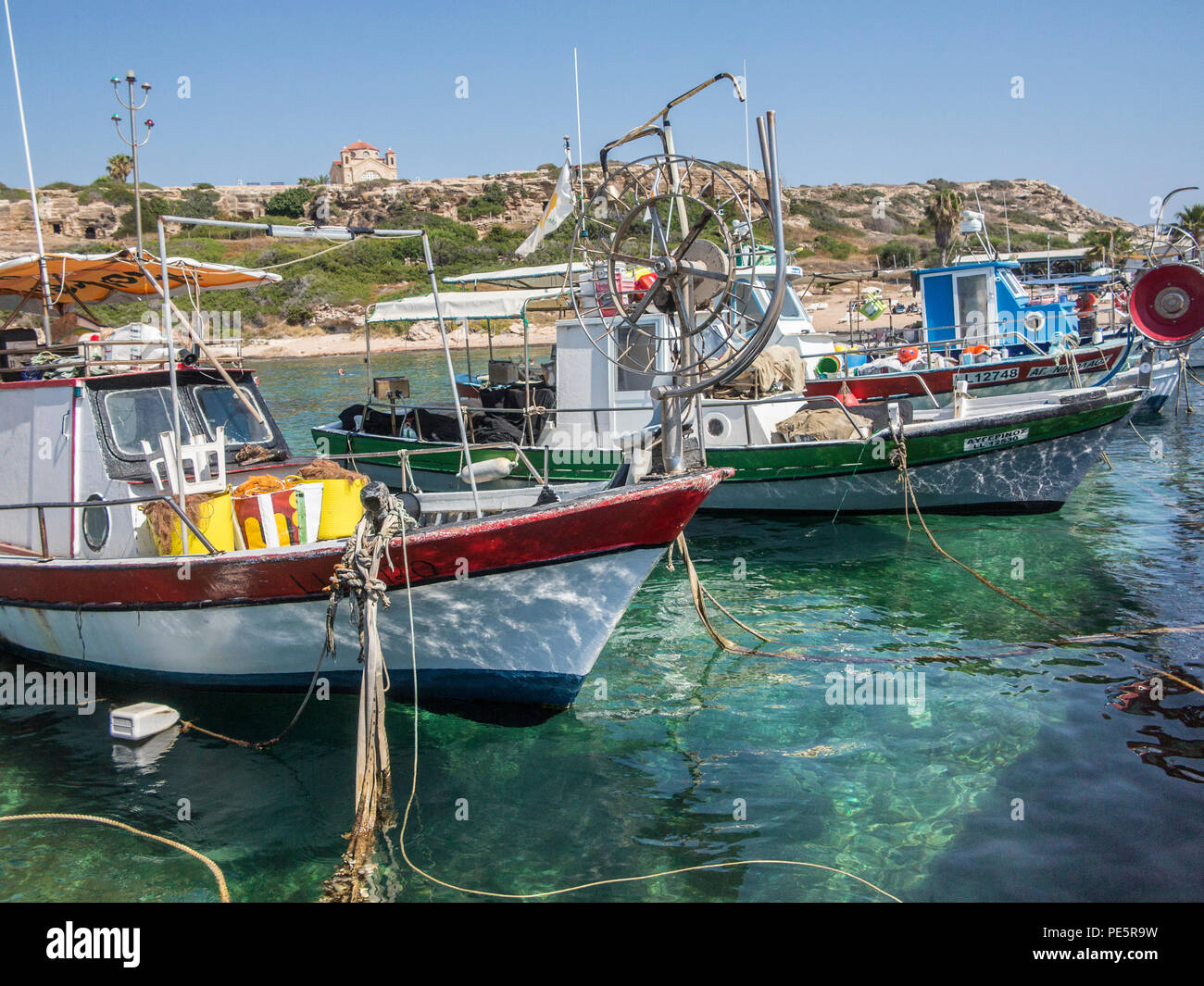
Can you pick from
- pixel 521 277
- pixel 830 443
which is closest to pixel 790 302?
pixel 521 277

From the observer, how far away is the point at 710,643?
852 centimetres

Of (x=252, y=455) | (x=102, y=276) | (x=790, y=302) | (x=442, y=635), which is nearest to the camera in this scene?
(x=442, y=635)

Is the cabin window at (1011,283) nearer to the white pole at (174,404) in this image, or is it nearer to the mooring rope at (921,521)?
the mooring rope at (921,521)

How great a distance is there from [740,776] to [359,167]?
100 metres

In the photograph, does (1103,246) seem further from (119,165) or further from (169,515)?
(119,165)

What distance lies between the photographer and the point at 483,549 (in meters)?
6.07

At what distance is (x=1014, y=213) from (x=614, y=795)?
110m

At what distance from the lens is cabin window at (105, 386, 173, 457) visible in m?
7.75

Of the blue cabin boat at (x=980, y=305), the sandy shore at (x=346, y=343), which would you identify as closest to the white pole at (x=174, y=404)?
the blue cabin boat at (x=980, y=305)

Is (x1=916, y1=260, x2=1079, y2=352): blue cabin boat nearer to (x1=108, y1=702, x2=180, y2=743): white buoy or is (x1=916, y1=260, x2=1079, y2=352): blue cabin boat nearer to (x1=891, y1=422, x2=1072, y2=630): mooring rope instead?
(x1=891, y1=422, x2=1072, y2=630): mooring rope

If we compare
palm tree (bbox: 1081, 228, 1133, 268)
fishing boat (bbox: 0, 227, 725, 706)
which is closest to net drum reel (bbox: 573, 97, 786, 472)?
fishing boat (bbox: 0, 227, 725, 706)

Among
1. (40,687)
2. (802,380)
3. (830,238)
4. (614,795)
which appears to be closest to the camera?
(614,795)

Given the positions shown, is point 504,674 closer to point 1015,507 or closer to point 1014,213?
point 1015,507
